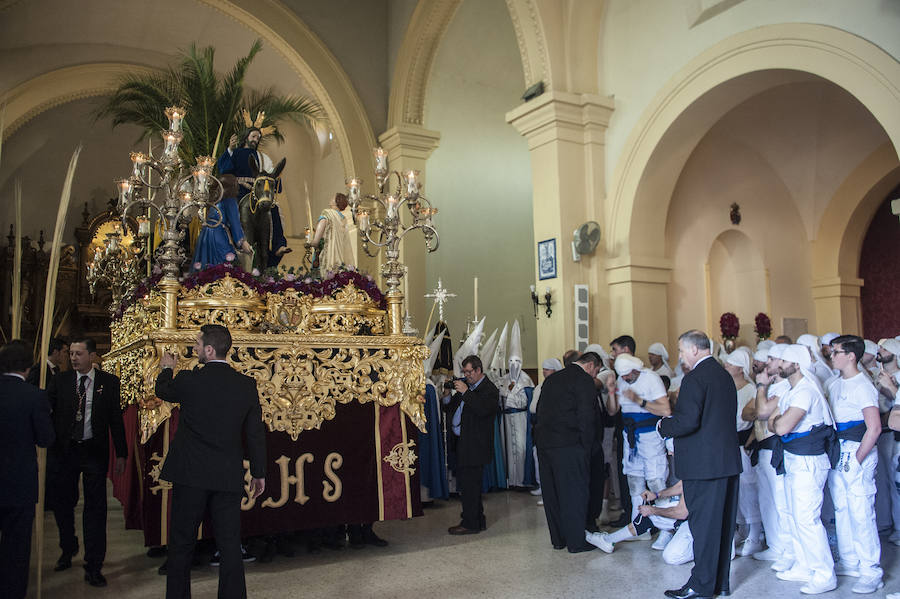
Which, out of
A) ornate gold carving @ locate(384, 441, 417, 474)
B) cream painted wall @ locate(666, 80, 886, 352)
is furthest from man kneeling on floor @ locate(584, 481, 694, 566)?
cream painted wall @ locate(666, 80, 886, 352)

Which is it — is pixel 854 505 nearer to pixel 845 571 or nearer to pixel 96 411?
pixel 845 571

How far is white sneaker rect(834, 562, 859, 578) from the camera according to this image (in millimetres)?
5027

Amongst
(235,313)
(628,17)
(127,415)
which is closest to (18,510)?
(235,313)

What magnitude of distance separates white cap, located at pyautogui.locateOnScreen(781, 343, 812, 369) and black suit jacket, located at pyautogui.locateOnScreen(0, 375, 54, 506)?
14.5 feet

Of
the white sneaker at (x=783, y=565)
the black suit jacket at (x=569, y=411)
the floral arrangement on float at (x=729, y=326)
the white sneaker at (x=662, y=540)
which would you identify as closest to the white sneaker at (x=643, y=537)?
the white sneaker at (x=662, y=540)

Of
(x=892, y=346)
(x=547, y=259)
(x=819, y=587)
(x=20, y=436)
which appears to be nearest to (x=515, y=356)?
(x=547, y=259)

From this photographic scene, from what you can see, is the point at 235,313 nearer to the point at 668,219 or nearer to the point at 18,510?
the point at 18,510

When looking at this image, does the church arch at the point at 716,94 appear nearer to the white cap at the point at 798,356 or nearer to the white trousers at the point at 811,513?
the white cap at the point at 798,356

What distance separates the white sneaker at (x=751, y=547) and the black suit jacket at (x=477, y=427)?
2094mm

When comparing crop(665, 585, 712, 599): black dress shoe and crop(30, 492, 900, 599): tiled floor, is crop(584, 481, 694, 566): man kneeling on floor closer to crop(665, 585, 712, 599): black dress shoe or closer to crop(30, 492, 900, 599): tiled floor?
crop(30, 492, 900, 599): tiled floor

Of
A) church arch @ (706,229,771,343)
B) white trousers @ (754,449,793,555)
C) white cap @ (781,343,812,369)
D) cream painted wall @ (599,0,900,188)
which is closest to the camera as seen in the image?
white cap @ (781,343,812,369)

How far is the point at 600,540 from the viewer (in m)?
5.72

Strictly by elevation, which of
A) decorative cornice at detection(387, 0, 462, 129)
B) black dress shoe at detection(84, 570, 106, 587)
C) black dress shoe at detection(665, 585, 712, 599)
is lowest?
black dress shoe at detection(665, 585, 712, 599)

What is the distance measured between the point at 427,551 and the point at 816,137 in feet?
32.5
